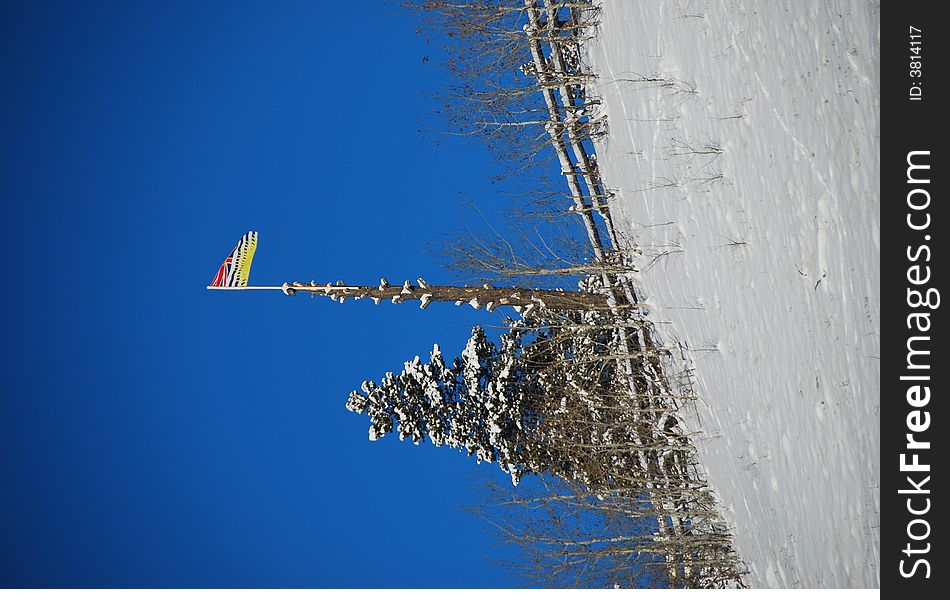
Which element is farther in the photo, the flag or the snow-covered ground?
the flag

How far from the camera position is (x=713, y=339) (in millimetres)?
7199

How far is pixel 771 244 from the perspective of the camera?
5.51 meters

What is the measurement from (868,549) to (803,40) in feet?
9.40

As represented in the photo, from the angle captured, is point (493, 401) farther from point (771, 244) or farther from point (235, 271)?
point (771, 244)

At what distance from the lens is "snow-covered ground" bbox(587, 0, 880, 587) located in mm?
4500
